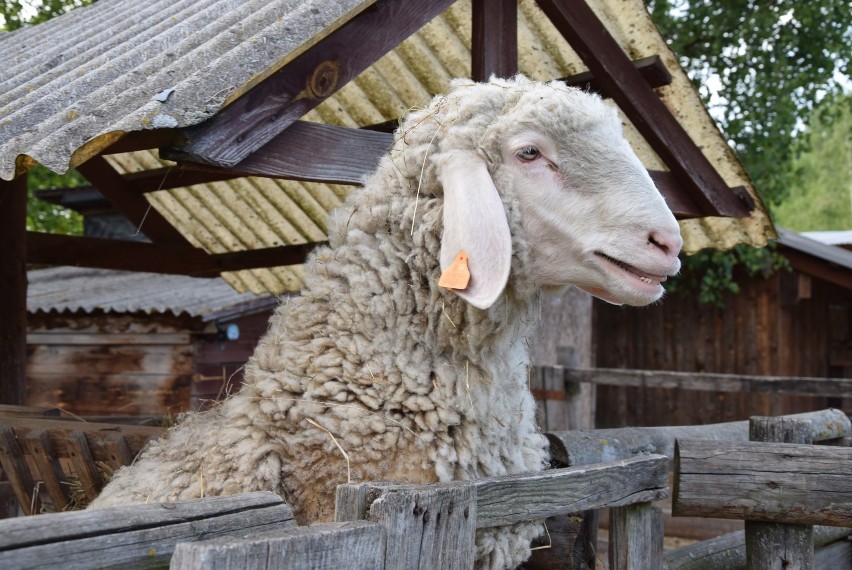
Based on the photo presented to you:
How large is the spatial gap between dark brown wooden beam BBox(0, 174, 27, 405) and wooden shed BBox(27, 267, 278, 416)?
3804 mm

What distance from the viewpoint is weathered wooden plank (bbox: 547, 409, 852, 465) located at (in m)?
3.38

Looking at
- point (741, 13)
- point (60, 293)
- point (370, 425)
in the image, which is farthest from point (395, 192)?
point (741, 13)

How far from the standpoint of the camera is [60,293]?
11.1 meters

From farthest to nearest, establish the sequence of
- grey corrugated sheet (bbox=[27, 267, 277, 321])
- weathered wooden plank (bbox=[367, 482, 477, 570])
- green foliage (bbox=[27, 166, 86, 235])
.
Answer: green foliage (bbox=[27, 166, 86, 235]), grey corrugated sheet (bbox=[27, 267, 277, 321]), weathered wooden plank (bbox=[367, 482, 477, 570])

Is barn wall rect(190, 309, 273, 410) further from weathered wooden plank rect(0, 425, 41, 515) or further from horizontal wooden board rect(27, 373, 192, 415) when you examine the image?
weathered wooden plank rect(0, 425, 41, 515)

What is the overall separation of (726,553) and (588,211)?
2.01 metres

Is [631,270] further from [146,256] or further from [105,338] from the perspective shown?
[105,338]

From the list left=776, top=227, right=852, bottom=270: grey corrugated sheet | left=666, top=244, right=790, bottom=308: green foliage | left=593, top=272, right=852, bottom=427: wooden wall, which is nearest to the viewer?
left=776, top=227, right=852, bottom=270: grey corrugated sheet

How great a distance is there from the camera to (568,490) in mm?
2623

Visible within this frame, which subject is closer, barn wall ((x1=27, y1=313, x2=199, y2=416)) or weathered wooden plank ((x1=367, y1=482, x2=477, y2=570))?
weathered wooden plank ((x1=367, y1=482, x2=477, y2=570))

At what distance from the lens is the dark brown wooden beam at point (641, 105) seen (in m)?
4.17

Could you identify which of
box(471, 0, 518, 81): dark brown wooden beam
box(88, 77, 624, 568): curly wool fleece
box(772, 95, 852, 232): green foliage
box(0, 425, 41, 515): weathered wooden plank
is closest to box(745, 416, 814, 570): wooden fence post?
box(88, 77, 624, 568): curly wool fleece

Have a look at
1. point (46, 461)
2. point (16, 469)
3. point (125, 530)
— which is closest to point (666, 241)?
point (125, 530)

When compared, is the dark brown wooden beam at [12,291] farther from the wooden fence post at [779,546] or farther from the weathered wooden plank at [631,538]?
the wooden fence post at [779,546]
